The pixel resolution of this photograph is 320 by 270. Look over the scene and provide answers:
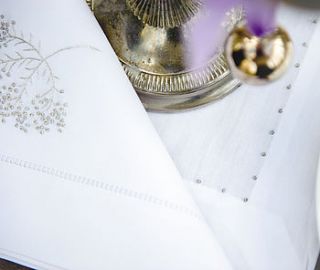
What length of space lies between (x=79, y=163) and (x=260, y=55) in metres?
0.20

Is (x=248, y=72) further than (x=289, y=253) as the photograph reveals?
No

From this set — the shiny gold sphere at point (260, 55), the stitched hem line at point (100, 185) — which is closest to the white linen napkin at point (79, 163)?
the stitched hem line at point (100, 185)

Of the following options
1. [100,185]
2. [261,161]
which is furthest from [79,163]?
[261,161]

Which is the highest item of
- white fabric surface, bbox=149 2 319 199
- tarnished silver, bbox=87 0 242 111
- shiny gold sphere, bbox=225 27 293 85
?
shiny gold sphere, bbox=225 27 293 85

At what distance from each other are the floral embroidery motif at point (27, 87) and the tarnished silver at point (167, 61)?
0.06m

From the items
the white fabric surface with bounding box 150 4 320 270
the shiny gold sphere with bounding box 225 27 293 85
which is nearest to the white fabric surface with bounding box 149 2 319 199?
the white fabric surface with bounding box 150 4 320 270

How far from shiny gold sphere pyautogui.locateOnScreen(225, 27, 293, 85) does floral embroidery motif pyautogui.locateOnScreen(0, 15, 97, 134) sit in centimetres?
19

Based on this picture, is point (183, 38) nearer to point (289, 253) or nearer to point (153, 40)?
point (153, 40)

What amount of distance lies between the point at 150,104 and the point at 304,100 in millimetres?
115

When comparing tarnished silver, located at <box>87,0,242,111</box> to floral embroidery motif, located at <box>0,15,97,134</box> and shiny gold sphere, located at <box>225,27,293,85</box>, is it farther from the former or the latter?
shiny gold sphere, located at <box>225,27,293,85</box>

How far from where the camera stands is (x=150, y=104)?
479mm

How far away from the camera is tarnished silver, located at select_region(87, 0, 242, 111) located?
475 mm

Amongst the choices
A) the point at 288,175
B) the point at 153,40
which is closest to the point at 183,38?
the point at 153,40

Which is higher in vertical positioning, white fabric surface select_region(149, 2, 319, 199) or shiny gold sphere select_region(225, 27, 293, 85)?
shiny gold sphere select_region(225, 27, 293, 85)
